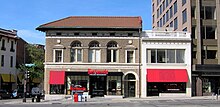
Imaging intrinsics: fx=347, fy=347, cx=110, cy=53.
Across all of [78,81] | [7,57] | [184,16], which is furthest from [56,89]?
[184,16]

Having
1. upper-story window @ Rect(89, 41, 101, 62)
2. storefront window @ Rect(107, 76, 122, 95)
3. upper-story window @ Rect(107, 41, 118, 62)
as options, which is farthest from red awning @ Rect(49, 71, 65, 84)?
upper-story window @ Rect(107, 41, 118, 62)

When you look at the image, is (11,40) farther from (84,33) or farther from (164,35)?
(164,35)

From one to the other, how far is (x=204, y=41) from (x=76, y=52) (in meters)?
18.5

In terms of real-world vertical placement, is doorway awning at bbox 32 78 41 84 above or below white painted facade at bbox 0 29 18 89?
below

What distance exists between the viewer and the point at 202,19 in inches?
1998

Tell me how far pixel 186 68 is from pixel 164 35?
5.24m

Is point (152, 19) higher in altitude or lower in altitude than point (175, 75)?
higher

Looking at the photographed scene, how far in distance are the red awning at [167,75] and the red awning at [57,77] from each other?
11.2m

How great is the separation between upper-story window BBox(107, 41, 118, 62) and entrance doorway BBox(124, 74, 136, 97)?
9.71 ft

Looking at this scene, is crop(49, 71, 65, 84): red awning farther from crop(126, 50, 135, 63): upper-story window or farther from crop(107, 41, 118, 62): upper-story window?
crop(126, 50, 135, 63): upper-story window

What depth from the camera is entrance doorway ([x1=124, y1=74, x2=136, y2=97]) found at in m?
46.1

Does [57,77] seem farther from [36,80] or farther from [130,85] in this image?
[36,80]

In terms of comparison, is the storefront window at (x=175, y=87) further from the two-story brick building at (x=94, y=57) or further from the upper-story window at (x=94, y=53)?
the upper-story window at (x=94, y=53)

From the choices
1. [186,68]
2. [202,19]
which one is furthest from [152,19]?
[186,68]
